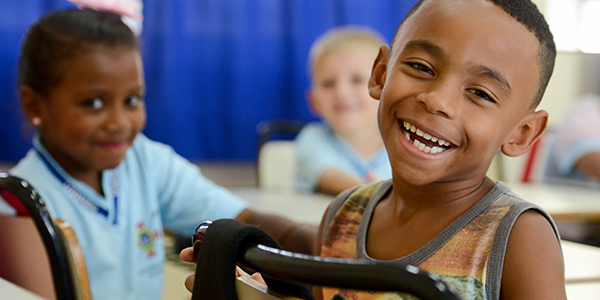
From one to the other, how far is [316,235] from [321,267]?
516mm

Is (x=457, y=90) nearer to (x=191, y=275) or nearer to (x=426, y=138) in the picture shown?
(x=426, y=138)

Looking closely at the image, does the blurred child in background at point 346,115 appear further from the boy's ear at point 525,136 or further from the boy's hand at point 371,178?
the boy's ear at point 525,136

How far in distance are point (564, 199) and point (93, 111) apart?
1.61 m

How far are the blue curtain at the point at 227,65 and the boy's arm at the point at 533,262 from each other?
2.35 m

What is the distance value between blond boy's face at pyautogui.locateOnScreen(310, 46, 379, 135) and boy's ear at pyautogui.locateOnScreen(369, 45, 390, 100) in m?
1.37

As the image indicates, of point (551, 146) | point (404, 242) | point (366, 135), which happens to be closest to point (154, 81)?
point (366, 135)

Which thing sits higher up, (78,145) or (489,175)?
(489,175)

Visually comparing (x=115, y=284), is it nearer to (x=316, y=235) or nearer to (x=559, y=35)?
(x=316, y=235)

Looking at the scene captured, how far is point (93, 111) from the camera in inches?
45.9

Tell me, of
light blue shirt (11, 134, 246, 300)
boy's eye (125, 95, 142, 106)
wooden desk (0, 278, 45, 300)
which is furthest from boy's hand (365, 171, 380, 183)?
wooden desk (0, 278, 45, 300)

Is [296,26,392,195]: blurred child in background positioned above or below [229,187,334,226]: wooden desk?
above

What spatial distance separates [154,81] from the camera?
2734 millimetres

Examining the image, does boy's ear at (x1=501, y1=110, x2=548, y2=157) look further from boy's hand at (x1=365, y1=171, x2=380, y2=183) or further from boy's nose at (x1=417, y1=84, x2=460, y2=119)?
boy's hand at (x1=365, y1=171, x2=380, y2=183)

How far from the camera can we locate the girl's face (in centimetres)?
116
